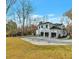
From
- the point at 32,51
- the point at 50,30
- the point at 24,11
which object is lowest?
the point at 32,51

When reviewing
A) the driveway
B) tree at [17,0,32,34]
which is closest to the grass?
the driveway

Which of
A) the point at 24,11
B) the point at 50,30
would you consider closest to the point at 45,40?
the point at 50,30

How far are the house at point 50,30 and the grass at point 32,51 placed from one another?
0.10 m

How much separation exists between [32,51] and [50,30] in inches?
8.8

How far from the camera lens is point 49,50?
1.57 meters

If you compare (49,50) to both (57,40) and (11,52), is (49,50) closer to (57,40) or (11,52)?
(57,40)

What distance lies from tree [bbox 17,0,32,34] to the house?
0.39ft

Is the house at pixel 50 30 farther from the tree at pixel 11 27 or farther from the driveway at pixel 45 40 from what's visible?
the tree at pixel 11 27

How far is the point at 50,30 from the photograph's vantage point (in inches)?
62.4

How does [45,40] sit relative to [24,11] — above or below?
below

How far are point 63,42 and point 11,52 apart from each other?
43 centimetres

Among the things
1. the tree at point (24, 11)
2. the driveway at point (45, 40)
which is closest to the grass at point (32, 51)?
the driveway at point (45, 40)

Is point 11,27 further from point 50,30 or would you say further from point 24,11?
point 50,30
